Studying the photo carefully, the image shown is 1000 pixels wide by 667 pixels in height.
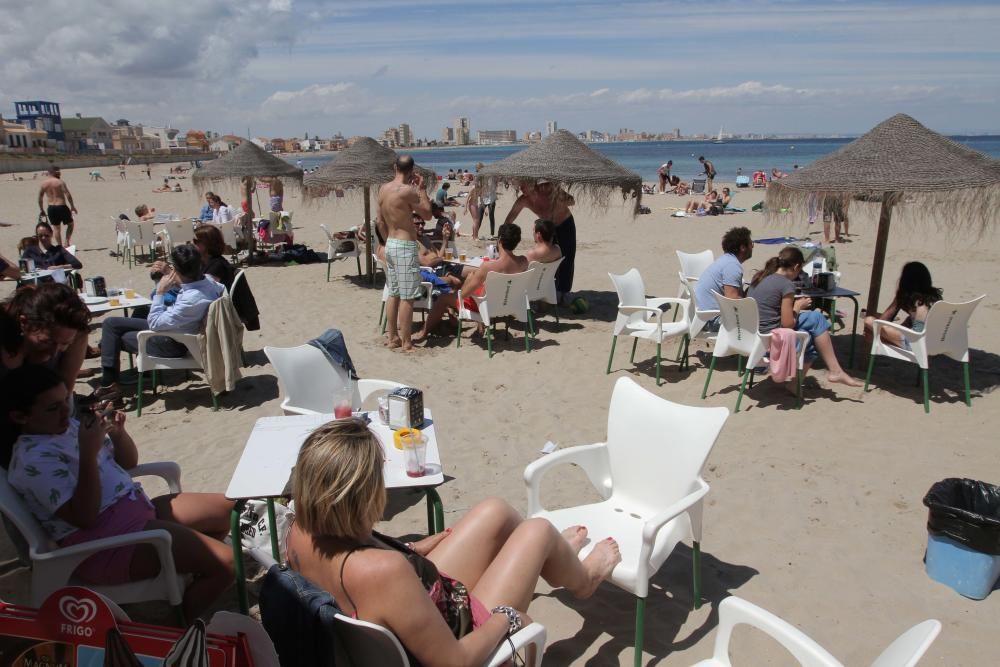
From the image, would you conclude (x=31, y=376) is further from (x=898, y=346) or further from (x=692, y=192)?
(x=692, y=192)

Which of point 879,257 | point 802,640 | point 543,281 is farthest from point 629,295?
point 802,640

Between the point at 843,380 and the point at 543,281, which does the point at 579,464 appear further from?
the point at 543,281

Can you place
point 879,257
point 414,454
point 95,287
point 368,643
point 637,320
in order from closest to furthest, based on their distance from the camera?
point 368,643, point 414,454, point 879,257, point 95,287, point 637,320

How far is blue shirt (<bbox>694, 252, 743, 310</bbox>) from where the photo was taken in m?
5.56

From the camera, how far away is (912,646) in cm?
154

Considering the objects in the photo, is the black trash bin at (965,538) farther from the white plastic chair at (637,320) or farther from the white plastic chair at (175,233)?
the white plastic chair at (175,233)

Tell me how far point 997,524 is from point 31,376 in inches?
154

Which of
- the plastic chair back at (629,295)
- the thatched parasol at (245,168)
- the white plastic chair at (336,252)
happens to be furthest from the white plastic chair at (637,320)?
the thatched parasol at (245,168)

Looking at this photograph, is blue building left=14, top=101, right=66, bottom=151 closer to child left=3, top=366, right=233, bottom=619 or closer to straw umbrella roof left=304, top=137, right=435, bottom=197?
straw umbrella roof left=304, top=137, right=435, bottom=197

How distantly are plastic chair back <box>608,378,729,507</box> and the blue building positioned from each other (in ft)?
408

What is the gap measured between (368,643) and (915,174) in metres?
5.47

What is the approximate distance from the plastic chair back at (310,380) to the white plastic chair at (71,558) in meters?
1.41

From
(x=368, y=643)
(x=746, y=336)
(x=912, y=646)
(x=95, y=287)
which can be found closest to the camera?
(x=912, y=646)

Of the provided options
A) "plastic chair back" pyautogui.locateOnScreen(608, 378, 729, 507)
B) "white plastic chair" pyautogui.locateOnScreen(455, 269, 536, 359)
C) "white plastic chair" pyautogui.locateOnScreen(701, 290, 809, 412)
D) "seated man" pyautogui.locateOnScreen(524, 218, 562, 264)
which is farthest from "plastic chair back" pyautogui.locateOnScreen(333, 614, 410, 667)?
"seated man" pyautogui.locateOnScreen(524, 218, 562, 264)
